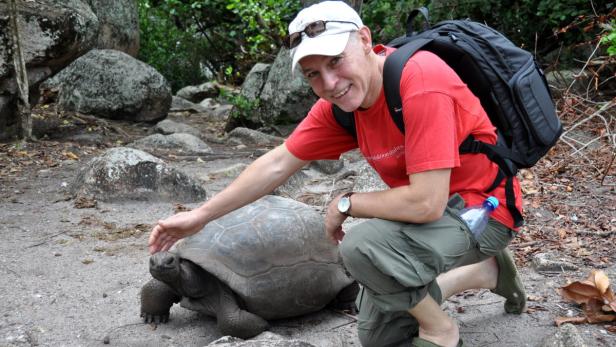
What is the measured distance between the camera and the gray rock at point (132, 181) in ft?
17.1

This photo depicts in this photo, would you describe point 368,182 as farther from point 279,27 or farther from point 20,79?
point 279,27

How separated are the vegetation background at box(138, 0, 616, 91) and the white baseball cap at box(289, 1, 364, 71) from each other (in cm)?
294

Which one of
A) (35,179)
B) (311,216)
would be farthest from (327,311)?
(35,179)

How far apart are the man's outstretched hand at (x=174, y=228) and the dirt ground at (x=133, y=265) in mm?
A: 503

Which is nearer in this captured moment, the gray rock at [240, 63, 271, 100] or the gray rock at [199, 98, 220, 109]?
the gray rock at [240, 63, 271, 100]

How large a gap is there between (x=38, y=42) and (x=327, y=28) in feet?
17.8

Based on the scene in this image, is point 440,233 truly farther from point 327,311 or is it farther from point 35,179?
point 35,179

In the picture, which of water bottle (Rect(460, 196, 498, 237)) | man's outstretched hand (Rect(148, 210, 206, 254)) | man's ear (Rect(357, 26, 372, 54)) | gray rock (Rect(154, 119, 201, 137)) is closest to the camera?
man's ear (Rect(357, 26, 372, 54))

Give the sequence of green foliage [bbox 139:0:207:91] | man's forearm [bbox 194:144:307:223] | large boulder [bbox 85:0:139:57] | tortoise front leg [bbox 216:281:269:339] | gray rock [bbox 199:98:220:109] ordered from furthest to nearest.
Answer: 1. green foliage [bbox 139:0:207:91]
2. gray rock [bbox 199:98:220:109]
3. large boulder [bbox 85:0:139:57]
4. tortoise front leg [bbox 216:281:269:339]
5. man's forearm [bbox 194:144:307:223]

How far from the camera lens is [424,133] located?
217cm

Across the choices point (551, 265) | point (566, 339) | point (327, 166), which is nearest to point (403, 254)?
point (566, 339)

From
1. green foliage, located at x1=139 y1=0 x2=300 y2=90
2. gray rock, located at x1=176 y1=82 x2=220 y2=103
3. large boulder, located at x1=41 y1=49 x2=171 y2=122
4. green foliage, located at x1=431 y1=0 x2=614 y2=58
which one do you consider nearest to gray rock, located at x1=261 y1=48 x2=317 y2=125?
large boulder, located at x1=41 y1=49 x2=171 y2=122

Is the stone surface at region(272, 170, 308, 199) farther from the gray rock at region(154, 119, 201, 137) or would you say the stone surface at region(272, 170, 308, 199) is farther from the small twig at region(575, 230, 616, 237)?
the gray rock at region(154, 119, 201, 137)

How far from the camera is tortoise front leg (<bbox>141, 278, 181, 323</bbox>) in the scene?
3092 millimetres
